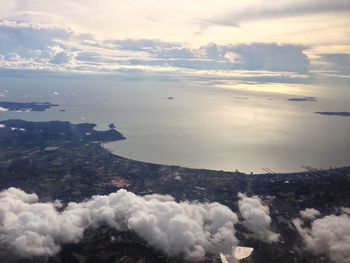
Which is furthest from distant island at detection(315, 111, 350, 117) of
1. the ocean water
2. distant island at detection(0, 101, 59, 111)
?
distant island at detection(0, 101, 59, 111)

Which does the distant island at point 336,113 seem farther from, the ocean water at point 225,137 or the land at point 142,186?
the land at point 142,186

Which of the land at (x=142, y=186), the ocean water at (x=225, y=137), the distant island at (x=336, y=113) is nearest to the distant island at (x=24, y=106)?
the ocean water at (x=225, y=137)

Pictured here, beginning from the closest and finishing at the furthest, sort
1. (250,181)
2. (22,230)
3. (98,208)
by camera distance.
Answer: (22,230), (98,208), (250,181)

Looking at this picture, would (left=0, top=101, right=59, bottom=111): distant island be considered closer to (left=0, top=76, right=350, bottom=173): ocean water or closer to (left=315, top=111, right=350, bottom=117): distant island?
(left=0, top=76, right=350, bottom=173): ocean water

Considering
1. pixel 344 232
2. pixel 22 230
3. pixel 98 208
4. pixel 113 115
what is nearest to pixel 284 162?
pixel 344 232

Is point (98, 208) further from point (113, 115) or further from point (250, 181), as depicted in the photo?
point (113, 115)

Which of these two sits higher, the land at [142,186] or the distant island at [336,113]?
the land at [142,186]
